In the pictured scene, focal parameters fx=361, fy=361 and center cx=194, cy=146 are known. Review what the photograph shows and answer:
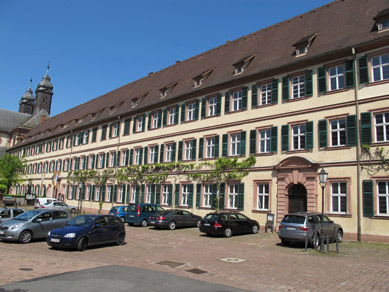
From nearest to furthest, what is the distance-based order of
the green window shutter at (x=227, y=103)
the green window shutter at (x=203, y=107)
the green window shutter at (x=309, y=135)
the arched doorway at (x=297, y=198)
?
the green window shutter at (x=309, y=135) < the arched doorway at (x=297, y=198) < the green window shutter at (x=227, y=103) < the green window shutter at (x=203, y=107)

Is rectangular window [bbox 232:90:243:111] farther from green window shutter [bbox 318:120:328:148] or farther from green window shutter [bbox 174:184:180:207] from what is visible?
green window shutter [bbox 174:184:180:207]

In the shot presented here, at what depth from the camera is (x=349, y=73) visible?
20.4 m

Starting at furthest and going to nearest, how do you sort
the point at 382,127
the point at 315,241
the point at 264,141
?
the point at 264,141 → the point at 382,127 → the point at 315,241

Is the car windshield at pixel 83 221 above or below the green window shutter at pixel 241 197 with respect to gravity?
below

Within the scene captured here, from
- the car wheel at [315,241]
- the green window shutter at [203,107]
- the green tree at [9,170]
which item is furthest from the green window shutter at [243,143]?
the green tree at [9,170]

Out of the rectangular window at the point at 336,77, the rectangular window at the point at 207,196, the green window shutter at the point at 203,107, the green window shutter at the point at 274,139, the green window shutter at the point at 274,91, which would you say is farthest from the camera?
the green window shutter at the point at 203,107

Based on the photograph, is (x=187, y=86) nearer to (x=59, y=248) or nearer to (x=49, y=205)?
(x=49, y=205)

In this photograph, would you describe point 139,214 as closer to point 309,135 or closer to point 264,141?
point 264,141

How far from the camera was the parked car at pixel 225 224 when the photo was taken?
1964cm

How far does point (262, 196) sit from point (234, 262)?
12.0 meters

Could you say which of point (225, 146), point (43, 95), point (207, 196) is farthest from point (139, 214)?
point (43, 95)

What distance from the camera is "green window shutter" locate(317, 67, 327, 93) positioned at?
2141cm

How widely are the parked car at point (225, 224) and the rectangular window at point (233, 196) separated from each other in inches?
158

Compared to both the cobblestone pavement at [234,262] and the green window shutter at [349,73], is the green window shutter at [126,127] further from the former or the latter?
the green window shutter at [349,73]
